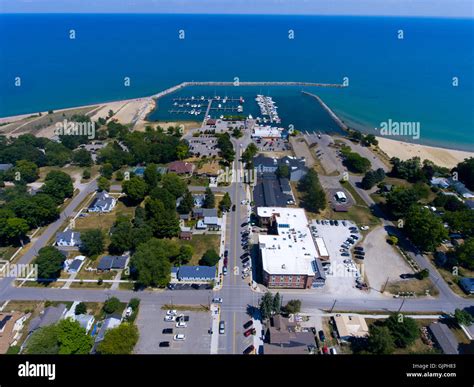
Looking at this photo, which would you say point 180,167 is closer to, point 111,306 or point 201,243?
point 201,243

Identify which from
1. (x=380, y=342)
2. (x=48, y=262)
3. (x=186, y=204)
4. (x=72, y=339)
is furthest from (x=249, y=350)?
(x=48, y=262)

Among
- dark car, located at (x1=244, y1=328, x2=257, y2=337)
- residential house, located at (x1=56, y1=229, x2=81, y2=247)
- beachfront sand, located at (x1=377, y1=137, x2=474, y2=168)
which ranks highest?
beachfront sand, located at (x1=377, y1=137, x2=474, y2=168)

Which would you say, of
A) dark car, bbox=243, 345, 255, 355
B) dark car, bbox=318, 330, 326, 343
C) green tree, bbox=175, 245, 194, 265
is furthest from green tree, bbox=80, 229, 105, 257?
dark car, bbox=318, 330, 326, 343

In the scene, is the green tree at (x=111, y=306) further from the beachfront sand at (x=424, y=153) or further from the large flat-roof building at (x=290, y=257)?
the beachfront sand at (x=424, y=153)

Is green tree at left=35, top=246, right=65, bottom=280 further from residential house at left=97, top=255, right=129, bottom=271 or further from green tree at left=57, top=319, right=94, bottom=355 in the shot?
green tree at left=57, top=319, right=94, bottom=355
